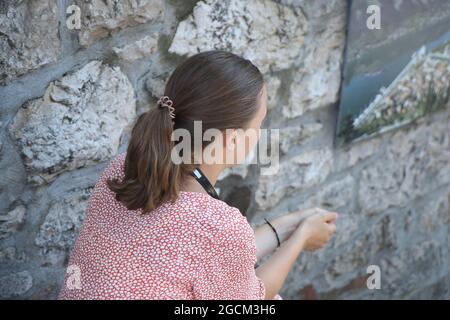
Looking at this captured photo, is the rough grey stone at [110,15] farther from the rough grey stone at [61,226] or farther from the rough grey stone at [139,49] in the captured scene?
the rough grey stone at [61,226]

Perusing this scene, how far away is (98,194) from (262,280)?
0.44 meters

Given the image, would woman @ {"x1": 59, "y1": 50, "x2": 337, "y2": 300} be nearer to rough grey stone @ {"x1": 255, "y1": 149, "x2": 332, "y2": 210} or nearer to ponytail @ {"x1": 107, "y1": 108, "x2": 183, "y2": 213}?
ponytail @ {"x1": 107, "y1": 108, "x2": 183, "y2": 213}

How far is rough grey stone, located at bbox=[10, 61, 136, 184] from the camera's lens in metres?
1.54

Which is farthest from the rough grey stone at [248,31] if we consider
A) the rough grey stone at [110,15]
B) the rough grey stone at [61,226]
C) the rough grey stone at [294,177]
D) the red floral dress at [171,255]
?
the red floral dress at [171,255]

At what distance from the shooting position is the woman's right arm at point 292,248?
1.54 meters

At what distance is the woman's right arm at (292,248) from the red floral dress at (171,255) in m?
0.18

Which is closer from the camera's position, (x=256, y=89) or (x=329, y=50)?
(x=256, y=89)

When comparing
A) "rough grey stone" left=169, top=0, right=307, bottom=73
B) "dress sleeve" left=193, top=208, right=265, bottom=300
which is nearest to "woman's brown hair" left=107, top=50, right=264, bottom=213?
"dress sleeve" left=193, top=208, right=265, bottom=300

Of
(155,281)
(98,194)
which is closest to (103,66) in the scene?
(98,194)

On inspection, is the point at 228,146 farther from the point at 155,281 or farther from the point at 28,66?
the point at 28,66

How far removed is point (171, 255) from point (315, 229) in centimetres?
55

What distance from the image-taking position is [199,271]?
1.31 m

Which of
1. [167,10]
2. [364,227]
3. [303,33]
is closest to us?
[167,10]

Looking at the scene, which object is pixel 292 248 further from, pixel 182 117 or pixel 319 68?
pixel 319 68
